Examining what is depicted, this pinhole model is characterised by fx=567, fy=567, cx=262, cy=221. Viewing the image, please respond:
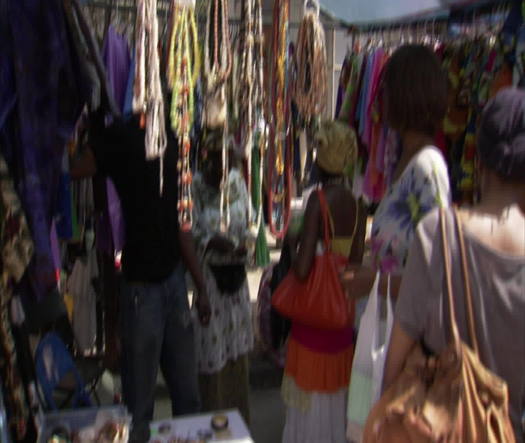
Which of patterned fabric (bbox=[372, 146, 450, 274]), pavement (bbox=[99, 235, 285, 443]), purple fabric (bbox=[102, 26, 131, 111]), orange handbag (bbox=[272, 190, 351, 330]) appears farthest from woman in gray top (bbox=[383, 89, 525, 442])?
pavement (bbox=[99, 235, 285, 443])

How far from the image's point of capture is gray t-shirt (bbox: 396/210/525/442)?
52.9 inches

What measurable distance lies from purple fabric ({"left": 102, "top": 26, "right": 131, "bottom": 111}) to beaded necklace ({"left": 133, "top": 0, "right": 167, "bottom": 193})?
465 millimetres

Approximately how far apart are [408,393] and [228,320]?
1.58m

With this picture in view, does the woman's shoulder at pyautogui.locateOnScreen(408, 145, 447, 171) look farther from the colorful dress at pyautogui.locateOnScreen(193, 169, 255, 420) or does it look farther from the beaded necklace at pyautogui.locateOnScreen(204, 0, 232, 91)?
the colorful dress at pyautogui.locateOnScreen(193, 169, 255, 420)

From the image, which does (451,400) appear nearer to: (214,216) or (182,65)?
(182,65)

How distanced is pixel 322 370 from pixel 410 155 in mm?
1099

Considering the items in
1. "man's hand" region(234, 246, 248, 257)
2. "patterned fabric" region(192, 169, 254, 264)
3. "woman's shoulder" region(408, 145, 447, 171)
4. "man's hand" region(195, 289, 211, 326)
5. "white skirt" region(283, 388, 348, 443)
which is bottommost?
"white skirt" region(283, 388, 348, 443)

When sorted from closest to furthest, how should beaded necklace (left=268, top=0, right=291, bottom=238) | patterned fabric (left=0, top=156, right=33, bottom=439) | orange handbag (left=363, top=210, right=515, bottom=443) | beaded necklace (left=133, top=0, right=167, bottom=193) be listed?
orange handbag (left=363, top=210, right=515, bottom=443) → patterned fabric (left=0, top=156, right=33, bottom=439) → beaded necklace (left=133, top=0, right=167, bottom=193) → beaded necklace (left=268, top=0, right=291, bottom=238)

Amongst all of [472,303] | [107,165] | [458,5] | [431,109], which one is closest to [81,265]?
[107,165]

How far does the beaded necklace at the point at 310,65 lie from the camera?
2.47m

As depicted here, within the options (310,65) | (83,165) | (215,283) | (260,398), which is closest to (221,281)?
(215,283)

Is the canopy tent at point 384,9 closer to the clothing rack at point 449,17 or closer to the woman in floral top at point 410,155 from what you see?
the clothing rack at point 449,17

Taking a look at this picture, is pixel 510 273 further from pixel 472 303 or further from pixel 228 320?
pixel 228 320

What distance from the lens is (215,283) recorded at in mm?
2844
